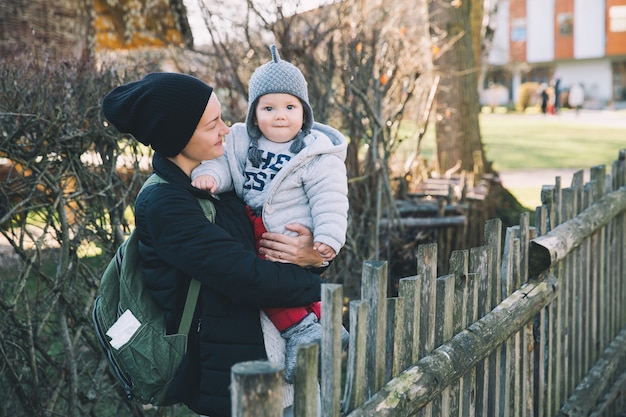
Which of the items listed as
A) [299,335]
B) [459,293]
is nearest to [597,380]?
[459,293]

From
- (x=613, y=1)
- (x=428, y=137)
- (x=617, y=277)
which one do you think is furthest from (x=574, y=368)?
(x=613, y=1)

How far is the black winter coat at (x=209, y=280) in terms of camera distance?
87.7 inches

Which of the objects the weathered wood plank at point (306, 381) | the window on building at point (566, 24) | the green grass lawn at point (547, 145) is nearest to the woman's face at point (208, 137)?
the weathered wood plank at point (306, 381)

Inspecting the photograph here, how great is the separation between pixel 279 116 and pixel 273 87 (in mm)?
95

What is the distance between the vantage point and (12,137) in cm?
352

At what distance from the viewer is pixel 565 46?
53312 mm

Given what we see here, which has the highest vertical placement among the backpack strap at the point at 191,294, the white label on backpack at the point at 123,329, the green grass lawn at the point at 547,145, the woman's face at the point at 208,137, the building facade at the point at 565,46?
the building facade at the point at 565,46

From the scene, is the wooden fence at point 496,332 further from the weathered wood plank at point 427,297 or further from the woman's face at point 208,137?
the woman's face at point 208,137

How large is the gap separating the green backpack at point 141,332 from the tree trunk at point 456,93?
8732mm

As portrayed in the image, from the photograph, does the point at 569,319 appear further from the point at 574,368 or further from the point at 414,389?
the point at 414,389

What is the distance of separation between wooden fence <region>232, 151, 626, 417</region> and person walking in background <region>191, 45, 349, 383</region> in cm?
24

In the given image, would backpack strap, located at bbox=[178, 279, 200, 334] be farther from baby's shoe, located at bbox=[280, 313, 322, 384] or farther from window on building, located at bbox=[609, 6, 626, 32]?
window on building, located at bbox=[609, 6, 626, 32]

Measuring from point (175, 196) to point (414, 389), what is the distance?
0.94 meters

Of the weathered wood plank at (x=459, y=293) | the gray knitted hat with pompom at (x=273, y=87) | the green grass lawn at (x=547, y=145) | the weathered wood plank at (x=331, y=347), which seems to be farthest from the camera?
the green grass lawn at (x=547, y=145)
